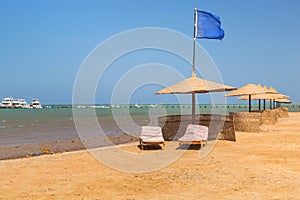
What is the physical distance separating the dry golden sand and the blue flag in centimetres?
517

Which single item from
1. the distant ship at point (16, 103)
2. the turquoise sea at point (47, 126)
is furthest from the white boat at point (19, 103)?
the turquoise sea at point (47, 126)

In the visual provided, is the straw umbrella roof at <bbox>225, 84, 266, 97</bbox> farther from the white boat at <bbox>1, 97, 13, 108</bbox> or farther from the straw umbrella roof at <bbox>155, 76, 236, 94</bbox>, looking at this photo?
the white boat at <bbox>1, 97, 13, 108</bbox>

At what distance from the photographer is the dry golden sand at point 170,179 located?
4793mm

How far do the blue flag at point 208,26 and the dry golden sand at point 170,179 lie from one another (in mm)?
5169

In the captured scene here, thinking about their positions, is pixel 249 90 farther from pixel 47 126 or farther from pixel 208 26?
pixel 47 126

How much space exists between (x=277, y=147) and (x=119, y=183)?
557 cm

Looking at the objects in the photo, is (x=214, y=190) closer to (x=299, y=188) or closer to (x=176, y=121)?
(x=299, y=188)

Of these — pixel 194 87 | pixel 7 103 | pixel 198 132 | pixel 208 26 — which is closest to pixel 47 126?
pixel 208 26

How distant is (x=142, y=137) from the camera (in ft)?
31.6

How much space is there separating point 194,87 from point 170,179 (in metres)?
4.85

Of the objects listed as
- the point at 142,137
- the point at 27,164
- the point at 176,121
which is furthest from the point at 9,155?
the point at 176,121

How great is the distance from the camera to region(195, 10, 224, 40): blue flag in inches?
462

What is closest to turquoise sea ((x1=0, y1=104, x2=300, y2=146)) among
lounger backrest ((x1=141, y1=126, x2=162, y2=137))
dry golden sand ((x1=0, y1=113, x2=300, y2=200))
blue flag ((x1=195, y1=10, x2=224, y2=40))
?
blue flag ((x1=195, y1=10, x2=224, y2=40))

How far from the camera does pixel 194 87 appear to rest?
10086 mm
